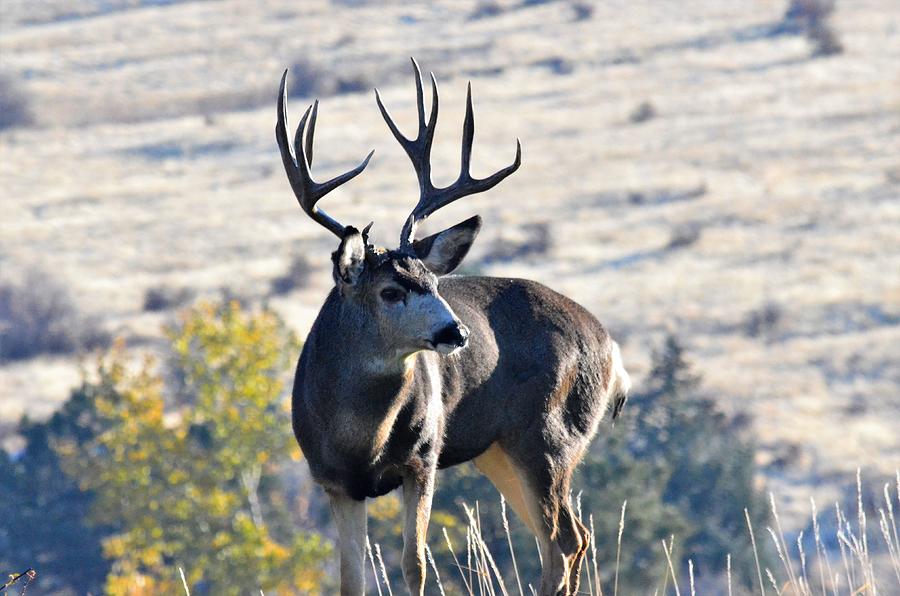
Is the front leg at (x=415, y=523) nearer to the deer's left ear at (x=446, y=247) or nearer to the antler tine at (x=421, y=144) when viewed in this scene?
the deer's left ear at (x=446, y=247)

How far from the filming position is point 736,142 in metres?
53.6

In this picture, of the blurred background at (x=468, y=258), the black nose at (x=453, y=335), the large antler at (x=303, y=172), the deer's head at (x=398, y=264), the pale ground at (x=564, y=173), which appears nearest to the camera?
the black nose at (x=453, y=335)

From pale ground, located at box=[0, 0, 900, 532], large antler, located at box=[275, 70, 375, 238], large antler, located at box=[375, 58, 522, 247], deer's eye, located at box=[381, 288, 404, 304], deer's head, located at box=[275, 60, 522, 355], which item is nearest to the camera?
deer's head, located at box=[275, 60, 522, 355]

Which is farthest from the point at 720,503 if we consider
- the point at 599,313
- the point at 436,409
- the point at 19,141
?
the point at 19,141

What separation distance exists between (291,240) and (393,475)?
38.0m

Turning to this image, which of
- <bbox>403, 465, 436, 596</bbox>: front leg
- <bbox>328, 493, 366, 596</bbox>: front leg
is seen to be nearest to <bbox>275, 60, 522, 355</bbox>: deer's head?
Answer: <bbox>403, 465, 436, 596</bbox>: front leg

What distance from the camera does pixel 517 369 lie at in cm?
915

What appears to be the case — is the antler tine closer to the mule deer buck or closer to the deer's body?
the mule deer buck

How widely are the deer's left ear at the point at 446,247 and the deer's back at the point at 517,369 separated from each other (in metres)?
0.27

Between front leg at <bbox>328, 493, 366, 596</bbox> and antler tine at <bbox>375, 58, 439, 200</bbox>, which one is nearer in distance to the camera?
front leg at <bbox>328, 493, 366, 596</bbox>

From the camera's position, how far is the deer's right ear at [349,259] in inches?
324

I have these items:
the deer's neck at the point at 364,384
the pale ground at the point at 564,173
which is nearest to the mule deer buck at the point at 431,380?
the deer's neck at the point at 364,384

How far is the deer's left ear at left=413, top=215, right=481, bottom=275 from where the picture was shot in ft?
28.6

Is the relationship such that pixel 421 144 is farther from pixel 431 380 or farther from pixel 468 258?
pixel 468 258
